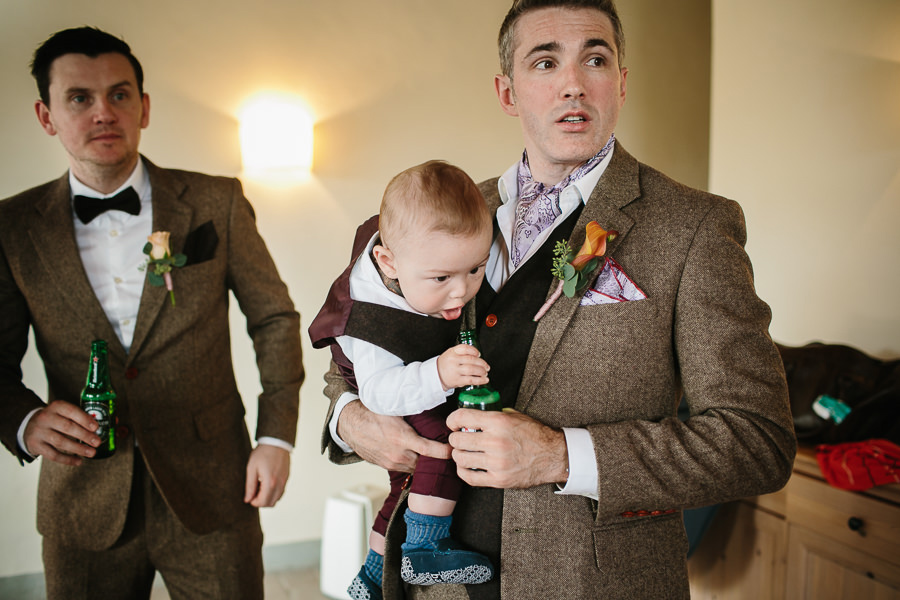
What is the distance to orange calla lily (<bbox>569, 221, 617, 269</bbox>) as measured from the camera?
1222mm

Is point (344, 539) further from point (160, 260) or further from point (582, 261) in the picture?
point (582, 261)

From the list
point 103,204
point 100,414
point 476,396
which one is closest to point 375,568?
point 476,396

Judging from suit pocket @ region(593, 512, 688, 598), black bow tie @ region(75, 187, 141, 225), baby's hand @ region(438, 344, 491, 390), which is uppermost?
black bow tie @ region(75, 187, 141, 225)

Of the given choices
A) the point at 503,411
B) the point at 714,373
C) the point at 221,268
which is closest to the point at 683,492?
the point at 714,373

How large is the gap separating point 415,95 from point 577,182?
2682mm

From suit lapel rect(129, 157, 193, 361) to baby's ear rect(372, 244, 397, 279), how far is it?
0.97 metres

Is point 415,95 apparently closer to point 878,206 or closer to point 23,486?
point 878,206

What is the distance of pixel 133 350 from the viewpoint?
1951 millimetres

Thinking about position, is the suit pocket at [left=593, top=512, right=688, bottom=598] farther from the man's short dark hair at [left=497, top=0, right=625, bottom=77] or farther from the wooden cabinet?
the wooden cabinet

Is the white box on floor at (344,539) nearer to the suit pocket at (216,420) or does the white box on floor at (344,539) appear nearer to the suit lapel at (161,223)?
the suit pocket at (216,420)

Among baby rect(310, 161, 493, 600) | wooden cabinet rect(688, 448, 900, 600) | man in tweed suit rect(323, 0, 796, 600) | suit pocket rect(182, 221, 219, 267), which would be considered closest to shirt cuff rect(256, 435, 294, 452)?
suit pocket rect(182, 221, 219, 267)

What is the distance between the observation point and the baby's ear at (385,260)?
4.37ft

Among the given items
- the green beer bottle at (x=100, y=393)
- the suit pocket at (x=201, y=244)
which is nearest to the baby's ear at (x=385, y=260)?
the green beer bottle at (x=100, y=393)

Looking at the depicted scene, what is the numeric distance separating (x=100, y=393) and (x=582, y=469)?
1.34 metres
